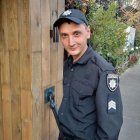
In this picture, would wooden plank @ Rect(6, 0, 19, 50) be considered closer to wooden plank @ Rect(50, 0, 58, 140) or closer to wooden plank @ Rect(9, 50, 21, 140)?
wooden plank @ Rect(9, 50, 21, 140)

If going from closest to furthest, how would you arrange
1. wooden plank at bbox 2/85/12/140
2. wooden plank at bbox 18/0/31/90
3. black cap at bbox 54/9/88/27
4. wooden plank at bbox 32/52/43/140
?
black cap at bbox 54/9/88/27 → wooden plank at bbox 18/0/31/90 → wooden plank at bbox 32/52/43/140 → wooden plank at bbox 2/85/12/140

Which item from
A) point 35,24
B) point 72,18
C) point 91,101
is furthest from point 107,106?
point 35,24

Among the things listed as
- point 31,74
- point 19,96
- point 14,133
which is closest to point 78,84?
point 31,74

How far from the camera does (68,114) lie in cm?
219

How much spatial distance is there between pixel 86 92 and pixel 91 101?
0.24 ft

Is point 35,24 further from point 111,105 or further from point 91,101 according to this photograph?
point 111,105

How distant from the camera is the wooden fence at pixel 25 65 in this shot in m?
2.67

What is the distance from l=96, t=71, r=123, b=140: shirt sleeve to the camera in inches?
76.4

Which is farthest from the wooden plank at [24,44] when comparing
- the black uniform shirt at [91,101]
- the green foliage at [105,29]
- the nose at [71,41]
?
the green foliage at [105,29]

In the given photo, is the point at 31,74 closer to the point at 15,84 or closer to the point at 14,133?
the point at 15,84

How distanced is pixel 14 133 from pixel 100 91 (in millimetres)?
1381

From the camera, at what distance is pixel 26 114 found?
283cm

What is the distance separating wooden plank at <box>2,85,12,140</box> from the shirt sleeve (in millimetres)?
1247

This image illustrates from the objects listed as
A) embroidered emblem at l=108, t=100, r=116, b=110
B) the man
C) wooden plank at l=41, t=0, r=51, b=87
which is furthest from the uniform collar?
wooden plank at l=41, t=0, r=51, b=87
